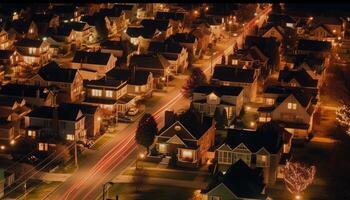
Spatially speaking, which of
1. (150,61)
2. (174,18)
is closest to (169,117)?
(150,61)

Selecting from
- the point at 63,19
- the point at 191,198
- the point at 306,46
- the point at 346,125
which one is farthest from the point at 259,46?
the point at 191,198

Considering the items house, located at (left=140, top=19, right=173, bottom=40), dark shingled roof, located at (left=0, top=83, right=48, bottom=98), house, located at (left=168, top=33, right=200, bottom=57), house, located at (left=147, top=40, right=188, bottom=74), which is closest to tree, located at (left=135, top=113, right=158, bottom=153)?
dark shingled roof, located at (left=0, top=83, right=48, bottom=98)

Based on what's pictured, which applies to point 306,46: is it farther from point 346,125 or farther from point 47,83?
point 47,83

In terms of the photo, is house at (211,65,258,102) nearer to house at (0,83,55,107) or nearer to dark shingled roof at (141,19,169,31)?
house at (0,83,55,107)

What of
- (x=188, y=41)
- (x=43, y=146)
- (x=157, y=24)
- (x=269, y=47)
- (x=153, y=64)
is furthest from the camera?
(x=157, y=24)

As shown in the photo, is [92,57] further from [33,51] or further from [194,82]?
[194,82]

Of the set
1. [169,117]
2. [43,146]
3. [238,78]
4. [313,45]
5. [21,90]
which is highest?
[313,45]

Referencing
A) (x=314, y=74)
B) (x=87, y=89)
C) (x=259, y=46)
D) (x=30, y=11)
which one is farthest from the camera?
(x=30, y=11)
